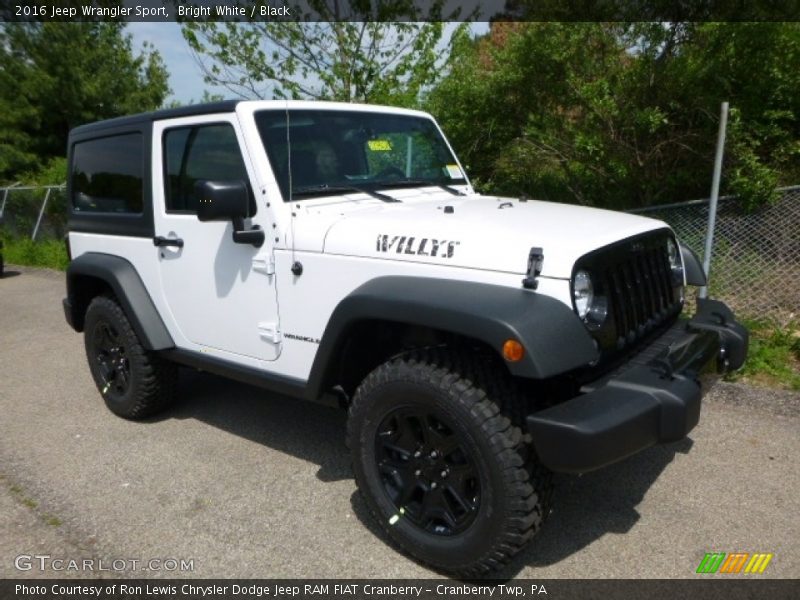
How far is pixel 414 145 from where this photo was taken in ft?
13.0

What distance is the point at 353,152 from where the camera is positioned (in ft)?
11.5

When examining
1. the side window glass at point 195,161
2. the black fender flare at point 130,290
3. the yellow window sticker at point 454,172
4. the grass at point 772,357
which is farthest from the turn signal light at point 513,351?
the grass at point 772,357

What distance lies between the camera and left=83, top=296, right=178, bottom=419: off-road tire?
4008 millimetres

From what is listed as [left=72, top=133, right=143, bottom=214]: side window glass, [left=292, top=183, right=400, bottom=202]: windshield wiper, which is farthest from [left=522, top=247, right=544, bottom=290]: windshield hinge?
[left=72, top=133, right=143, bottom=214]: side window glass

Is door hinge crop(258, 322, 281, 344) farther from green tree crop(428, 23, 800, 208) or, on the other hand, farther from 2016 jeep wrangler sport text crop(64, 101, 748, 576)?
green tree crop(428, 23, 800, 208)

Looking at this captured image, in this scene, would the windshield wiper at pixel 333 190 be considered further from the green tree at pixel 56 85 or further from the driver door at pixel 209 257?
the green tree at pixel 56 85

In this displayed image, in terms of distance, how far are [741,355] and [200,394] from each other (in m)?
3.58

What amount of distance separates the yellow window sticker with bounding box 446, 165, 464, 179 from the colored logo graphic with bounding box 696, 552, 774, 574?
8.10 feet

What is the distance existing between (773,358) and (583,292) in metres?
2.98

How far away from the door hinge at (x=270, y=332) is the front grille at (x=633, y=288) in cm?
151

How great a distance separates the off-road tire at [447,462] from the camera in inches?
91.7

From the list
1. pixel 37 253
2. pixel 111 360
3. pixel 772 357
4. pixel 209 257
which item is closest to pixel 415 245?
pixel 209 257

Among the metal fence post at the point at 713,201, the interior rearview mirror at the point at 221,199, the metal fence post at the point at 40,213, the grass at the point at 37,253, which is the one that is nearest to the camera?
the interior rearview mirror at the point at 221,199

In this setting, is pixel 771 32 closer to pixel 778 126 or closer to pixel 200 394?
pixel 778 126
